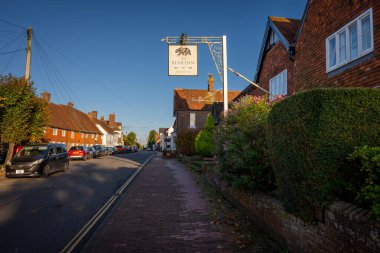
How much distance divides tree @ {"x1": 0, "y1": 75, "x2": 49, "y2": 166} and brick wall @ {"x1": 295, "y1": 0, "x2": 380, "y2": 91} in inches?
639

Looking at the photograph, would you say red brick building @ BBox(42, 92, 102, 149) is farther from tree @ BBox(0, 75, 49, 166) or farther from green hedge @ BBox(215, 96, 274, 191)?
green hedge @ BBox(215, 96, 274, 191)

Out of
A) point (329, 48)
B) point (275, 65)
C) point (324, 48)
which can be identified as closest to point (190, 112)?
point (275, 65)

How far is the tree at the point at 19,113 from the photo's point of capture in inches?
669

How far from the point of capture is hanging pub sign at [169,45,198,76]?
11658 millimetres

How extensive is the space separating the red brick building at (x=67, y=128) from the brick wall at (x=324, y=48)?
35367 mm

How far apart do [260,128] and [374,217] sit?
4.14 m

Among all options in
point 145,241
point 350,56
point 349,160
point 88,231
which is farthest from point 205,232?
point 350,56

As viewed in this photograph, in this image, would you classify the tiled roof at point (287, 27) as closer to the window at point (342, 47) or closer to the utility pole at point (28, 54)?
the window at point (342, 47)

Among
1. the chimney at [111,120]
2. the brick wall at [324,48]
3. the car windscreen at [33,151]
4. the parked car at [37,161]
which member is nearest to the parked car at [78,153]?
the parked car at [37,161]

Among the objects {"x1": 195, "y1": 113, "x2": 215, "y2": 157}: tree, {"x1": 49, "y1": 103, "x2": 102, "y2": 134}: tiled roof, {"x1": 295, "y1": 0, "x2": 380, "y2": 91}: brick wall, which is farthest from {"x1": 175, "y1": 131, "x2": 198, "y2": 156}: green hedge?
{"x1": 49, "y1": 103, "x2": 102, "y2": 134}: tiled roof

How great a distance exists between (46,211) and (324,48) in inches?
435

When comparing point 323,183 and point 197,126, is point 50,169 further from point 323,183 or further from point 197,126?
point 197,126

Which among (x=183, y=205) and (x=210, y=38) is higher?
(x=210, y=38)

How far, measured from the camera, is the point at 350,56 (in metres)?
9.27
